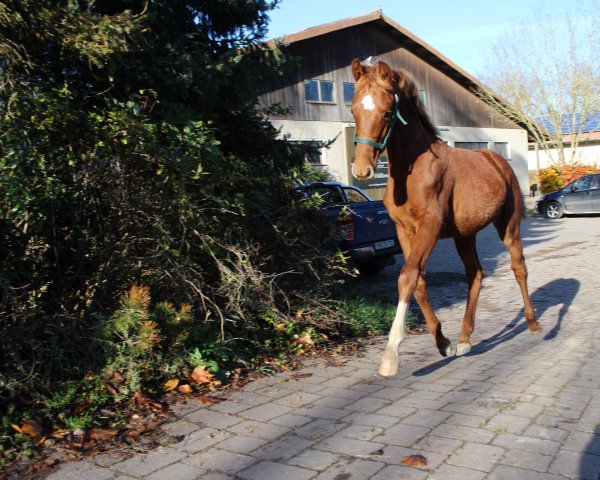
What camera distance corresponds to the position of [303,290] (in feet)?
19.4

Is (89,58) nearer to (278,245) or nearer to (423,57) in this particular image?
(278,245)

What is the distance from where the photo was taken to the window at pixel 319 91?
24281 millimetres

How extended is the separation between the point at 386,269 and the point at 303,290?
253 inches

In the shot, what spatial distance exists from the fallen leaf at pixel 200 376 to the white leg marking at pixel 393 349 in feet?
4.45

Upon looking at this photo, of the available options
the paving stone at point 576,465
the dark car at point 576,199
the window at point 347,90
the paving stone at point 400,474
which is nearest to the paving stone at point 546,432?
the paving stone at point 576,465

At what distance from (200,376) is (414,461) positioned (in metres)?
1.97

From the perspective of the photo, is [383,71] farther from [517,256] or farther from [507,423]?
[517,256]

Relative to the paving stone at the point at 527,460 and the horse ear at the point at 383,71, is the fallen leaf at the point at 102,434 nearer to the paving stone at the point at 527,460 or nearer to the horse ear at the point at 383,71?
the paving stone at the point at 527,460

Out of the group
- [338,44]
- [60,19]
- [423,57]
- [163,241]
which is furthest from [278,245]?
[423,57]

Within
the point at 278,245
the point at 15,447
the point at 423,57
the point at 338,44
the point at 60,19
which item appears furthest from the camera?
the point at 423,57

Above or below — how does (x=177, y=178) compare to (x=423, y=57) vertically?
below

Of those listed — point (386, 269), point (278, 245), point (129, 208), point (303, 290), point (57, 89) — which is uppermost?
point (57, 89)

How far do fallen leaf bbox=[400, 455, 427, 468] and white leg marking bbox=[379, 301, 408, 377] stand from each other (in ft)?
2.85

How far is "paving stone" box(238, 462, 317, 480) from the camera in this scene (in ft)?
10.00
